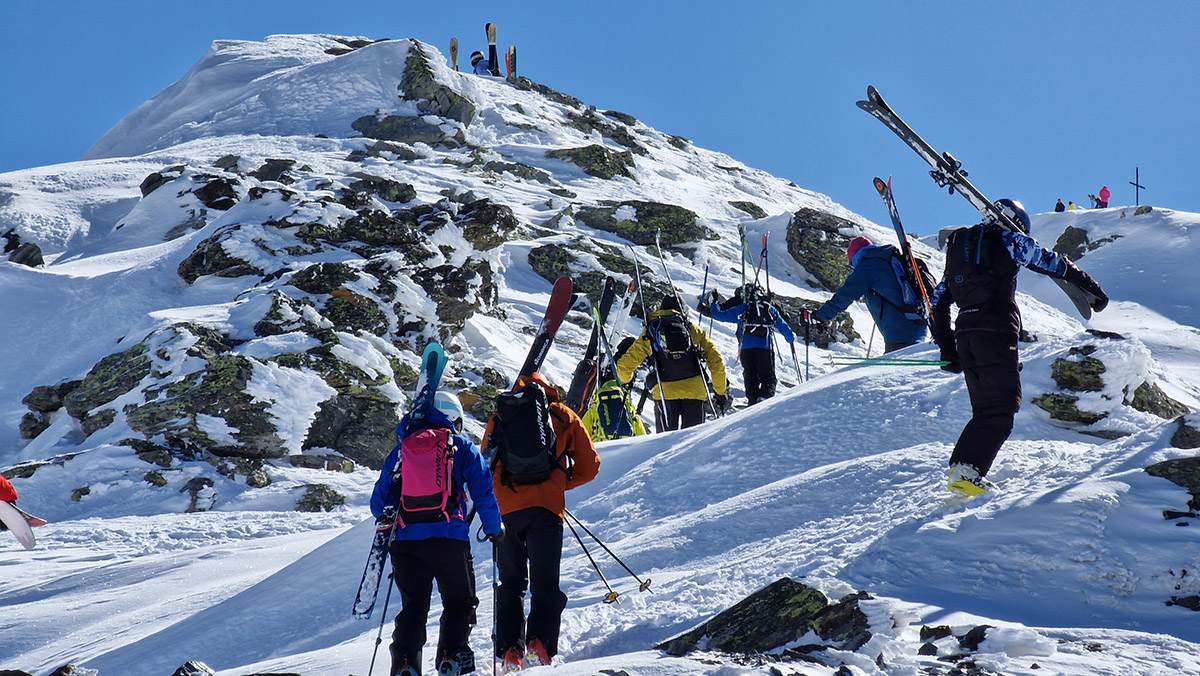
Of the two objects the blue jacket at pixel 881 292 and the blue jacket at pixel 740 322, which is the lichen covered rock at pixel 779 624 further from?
the blue jacket at pixel 740 322

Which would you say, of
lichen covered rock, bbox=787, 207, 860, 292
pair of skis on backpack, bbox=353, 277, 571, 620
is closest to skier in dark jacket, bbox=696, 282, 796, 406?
pair of skis on backpack, bbox=353, 277, 571, 620

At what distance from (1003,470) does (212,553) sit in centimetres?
718

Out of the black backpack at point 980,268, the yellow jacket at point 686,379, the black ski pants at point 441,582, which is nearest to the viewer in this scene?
the black ski pants at point 441,582

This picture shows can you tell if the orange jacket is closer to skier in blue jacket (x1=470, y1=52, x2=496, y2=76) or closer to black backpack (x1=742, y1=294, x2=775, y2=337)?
black backpack (x1=742, y1=294, x2=775, y2=337)

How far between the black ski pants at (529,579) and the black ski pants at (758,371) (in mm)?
6232

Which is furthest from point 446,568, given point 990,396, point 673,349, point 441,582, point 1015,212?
point 673,349

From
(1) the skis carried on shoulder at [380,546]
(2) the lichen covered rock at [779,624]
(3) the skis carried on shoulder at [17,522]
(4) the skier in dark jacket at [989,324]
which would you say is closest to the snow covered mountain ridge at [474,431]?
(2) the lichen covered rock at [779,624]

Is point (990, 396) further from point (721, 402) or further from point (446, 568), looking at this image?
point (721, 402)

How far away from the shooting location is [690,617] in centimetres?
483

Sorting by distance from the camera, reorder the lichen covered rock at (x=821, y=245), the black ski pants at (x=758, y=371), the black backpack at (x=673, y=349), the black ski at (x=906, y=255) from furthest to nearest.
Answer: the lichen covered rock at (x=821, y=245) < the black ski pants at (x=758, y=371) < the black backpack at (x=673, y=349) < the black ski at (x=906, y=255)

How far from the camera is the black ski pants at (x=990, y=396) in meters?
5.35

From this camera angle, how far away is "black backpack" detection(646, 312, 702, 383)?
9.63 m

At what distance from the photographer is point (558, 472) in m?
4.88

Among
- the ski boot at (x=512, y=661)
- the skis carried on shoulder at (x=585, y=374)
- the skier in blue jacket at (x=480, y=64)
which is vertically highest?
the skier in blue jacket at (x=480, y=64)
